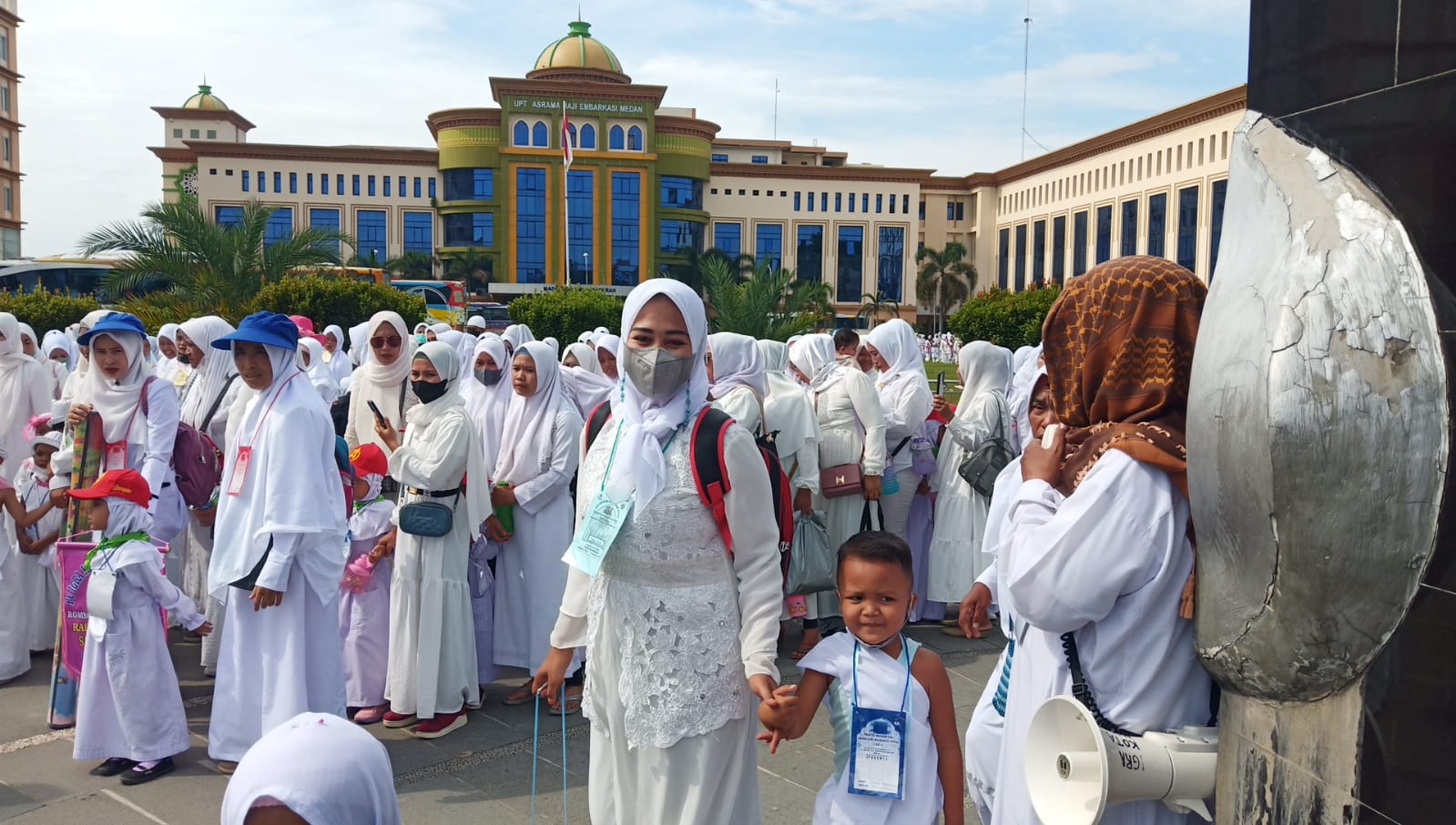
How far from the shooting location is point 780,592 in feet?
9.10

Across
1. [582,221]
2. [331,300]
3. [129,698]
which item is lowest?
[129,698]

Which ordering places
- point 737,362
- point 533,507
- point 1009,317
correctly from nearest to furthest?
1. point 533,507
2. point 737,362
3. point 1009,317

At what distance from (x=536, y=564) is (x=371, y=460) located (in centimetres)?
94

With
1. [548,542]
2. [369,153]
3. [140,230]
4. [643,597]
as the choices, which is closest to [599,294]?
[140,230]

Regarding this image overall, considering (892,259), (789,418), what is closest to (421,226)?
(892,259)

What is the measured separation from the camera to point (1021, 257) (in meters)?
62.5

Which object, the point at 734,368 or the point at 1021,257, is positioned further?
the point at 1021,257

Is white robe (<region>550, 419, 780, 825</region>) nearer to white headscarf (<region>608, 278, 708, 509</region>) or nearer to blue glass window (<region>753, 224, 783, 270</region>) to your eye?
white headscarf (<region>608, 278, 708, 509</region>)

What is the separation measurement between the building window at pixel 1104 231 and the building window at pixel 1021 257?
8.26m

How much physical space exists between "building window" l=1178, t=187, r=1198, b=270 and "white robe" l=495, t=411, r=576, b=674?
1772 inches

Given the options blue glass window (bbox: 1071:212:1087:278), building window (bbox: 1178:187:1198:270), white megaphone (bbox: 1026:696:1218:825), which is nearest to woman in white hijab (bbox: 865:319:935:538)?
white megaphone (bbox: 1026:696:1218:825)

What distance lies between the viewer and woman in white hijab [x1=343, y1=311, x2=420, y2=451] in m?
5.61

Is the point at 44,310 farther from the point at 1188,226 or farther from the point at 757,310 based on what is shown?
the point at 1188,226

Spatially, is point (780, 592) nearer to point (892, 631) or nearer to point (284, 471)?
point (892, 631)
